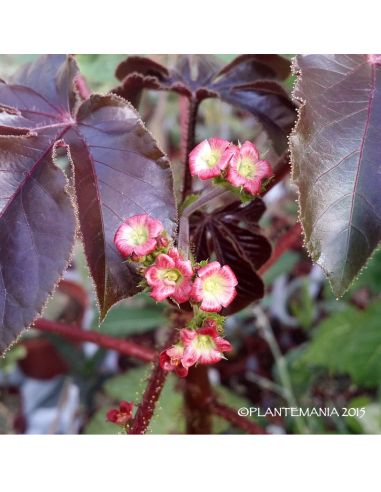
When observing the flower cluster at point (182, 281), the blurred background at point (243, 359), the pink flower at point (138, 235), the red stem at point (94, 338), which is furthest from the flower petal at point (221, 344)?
the blurred background at point (243, 359)

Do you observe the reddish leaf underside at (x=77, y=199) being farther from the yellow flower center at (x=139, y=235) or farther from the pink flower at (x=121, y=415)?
the pink flower at (x=121, y=415)

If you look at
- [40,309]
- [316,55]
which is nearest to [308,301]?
[316,55]

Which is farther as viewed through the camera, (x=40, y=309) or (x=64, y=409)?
(x=64, y=409)

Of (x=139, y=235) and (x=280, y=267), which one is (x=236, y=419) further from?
(x=280, y=267)

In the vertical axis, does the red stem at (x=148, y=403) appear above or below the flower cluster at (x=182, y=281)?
below

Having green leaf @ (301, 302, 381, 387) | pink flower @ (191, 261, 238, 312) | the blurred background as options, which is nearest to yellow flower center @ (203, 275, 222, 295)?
pink flower @ (191, 261, 238, 312)

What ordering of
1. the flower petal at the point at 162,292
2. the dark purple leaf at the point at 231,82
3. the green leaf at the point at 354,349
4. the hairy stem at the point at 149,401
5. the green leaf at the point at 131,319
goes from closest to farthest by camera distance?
the flower petal at the point at 162,292
the hairy stem at the point at 149,401
the dark purple leaf at the point at 231,82
the green leaf at the point at 354,349
the green leaf at the point at 131,319
